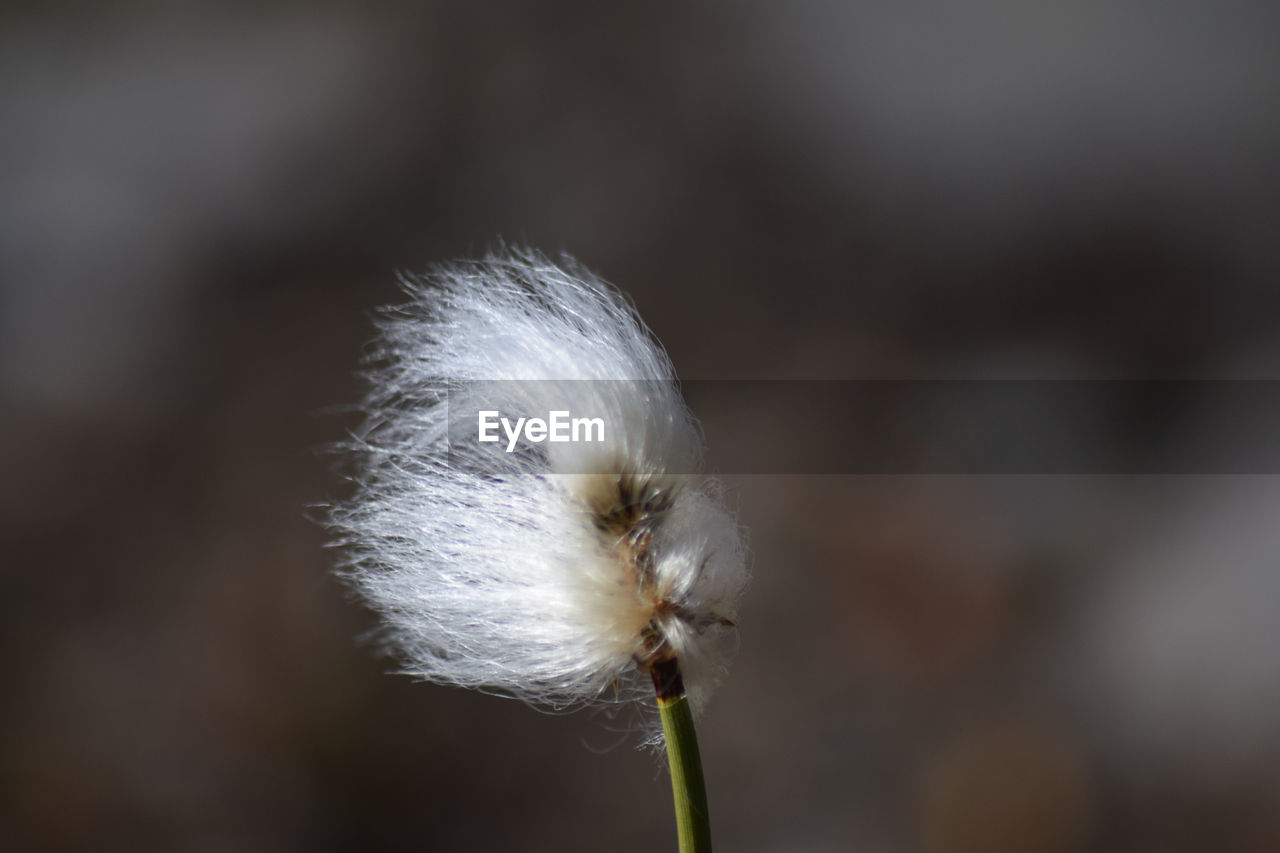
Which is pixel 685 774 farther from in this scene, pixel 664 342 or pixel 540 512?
pixel 664 342

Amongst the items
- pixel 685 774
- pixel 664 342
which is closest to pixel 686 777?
pixel 685 774

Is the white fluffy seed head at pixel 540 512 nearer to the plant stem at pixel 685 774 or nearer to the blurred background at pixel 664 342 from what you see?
the plant stem at pixel 685 774

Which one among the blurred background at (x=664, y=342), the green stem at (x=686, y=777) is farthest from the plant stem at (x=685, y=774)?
the blurred background at (x=664, y=342)

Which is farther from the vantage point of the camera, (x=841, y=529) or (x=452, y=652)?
(x=841, y=529)

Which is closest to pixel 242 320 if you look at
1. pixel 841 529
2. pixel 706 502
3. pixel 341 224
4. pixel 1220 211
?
pixel 341 224

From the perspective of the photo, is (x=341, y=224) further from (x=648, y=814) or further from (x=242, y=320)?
(x=648, y=814)

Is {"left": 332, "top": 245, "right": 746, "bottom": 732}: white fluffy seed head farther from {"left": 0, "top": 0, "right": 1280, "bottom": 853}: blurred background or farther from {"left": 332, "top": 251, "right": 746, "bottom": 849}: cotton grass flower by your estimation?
{"left": 0, "top": 0, "right": 1280, "bottom": 853}: blurred background

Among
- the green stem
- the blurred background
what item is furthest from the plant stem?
the blurred background

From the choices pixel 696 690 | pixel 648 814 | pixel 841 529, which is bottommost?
pixel 648 814

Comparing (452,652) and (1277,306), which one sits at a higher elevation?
(1277,306)
